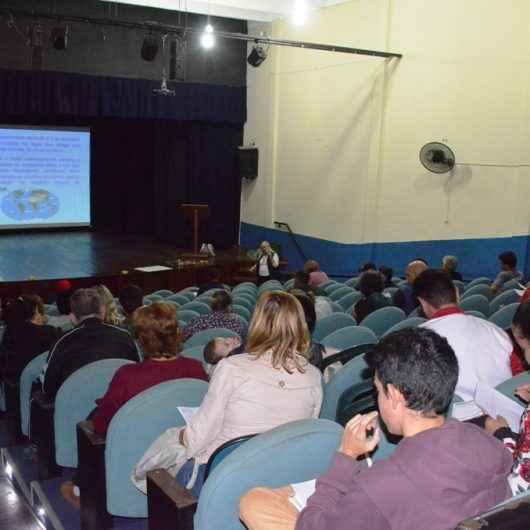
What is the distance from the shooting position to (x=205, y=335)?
3943 millimetres

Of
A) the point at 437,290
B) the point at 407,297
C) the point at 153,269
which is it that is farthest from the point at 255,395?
the point at 153,269

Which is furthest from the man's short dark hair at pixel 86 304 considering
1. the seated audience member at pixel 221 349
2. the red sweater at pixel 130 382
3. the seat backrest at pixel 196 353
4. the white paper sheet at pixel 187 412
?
the white paper sheet at pixel 187 412

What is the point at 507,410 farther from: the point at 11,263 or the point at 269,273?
the point at 11,263

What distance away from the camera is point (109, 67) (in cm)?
1205

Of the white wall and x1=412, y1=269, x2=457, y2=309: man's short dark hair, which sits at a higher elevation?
the white wall

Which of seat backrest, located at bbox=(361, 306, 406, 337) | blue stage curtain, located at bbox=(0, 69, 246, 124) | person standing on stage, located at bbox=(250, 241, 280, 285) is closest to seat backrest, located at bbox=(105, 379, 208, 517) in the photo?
seat backrest, located at bbox=(361, 306, 406, 337)

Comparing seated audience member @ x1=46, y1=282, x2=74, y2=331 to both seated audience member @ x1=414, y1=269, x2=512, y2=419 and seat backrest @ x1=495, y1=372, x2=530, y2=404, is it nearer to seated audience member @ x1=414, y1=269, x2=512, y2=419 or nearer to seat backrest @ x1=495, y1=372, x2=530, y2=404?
seated audience member @ x1=414, y1=269, x2=512, y2=419

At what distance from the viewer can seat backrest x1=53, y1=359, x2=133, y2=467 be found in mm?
2871

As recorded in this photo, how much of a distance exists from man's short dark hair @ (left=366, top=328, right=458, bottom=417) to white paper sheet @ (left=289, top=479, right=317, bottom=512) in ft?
1.05

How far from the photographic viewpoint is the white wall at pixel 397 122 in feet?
29.3

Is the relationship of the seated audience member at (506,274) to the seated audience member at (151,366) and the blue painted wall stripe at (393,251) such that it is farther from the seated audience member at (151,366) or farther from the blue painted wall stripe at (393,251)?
the seated audience member at (151,366)

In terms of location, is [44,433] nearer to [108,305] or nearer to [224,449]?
[108,305]

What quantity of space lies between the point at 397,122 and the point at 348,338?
24.7 feet

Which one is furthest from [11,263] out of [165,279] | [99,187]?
[99,187]
